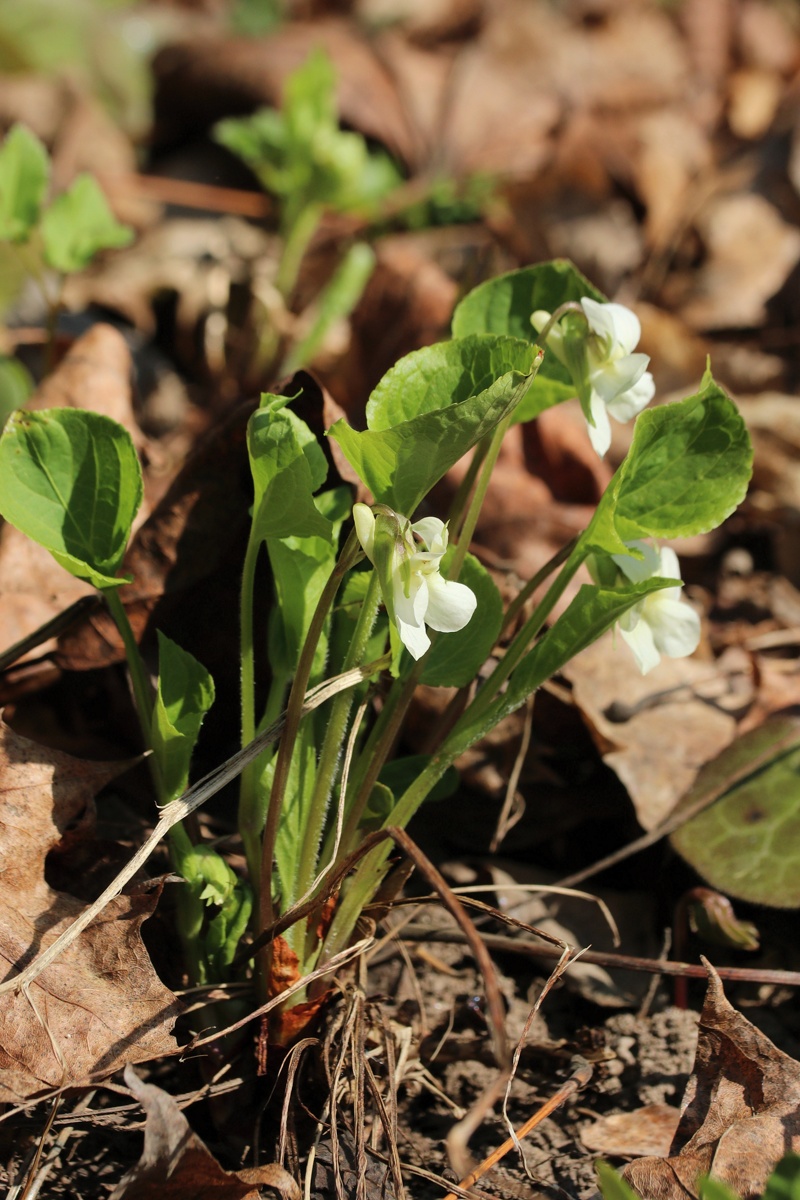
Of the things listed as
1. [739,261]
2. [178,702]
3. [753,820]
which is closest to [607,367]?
[178,702]

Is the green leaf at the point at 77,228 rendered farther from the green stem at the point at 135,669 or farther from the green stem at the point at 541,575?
the green stem at the point at 541,575

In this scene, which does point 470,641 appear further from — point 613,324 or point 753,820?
point 753,820

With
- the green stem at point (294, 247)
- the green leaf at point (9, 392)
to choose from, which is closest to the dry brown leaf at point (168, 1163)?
the green leaf at point (9, 392)

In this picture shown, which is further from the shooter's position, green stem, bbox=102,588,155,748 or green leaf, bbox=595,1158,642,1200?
green stem, bbox=102,588,155,748

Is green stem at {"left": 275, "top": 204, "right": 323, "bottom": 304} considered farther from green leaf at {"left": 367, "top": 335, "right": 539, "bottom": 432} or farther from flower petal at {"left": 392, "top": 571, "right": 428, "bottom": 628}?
flower petal at {"left": 392, "top": 571, "right": 428, "bottom": 628}

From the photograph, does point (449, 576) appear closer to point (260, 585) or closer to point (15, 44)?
point (260, 585)

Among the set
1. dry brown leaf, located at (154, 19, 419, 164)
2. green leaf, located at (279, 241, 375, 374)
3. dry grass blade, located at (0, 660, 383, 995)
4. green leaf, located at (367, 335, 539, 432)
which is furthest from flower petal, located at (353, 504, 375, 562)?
dry brown leaf, located at (154, 19, 419, 164)
